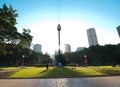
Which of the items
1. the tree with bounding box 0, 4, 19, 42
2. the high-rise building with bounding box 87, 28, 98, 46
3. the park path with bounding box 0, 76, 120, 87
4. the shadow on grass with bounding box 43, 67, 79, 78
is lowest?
the park path with bounding box 0, 76, 120, 87

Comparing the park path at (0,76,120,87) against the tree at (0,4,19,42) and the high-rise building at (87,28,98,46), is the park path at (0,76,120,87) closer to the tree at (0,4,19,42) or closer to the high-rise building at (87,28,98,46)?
the tree at (0,4,19,42)

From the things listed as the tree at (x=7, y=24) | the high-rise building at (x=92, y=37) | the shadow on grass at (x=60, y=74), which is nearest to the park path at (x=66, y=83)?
the shadow on grass at (x=60, y=74)

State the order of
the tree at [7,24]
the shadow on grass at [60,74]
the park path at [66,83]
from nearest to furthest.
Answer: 1. the park path at [66,83]
2. the shadow on grass at [60,74]
3. the tree at [7,24]

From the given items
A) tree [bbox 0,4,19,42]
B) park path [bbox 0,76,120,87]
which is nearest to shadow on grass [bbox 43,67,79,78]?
park path [bbox 0,76,120,87]

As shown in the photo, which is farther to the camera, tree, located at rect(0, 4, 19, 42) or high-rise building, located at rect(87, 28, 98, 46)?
high-rise building, located at rect(87, 28, 98, 46)

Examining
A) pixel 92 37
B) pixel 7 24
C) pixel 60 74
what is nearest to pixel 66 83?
pixel 60 74

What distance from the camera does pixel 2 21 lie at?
4466 cm

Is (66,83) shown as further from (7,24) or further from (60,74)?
(7,24)

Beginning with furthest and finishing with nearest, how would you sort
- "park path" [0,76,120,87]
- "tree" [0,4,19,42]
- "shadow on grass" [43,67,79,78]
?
"tree" [0,4,19,42] → "shadow on grass" [43,67,79,78] → "park path" [0,76,120,87]

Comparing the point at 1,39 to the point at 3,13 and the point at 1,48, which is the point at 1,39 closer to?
the point at 1,48

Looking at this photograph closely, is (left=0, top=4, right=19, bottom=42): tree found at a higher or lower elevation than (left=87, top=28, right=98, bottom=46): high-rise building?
lower

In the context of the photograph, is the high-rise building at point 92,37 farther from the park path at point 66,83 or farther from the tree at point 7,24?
the park path at point 66,83

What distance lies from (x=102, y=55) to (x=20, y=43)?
63.5 meters

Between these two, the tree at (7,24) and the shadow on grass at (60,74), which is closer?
the shadow on grass at (60,74)
